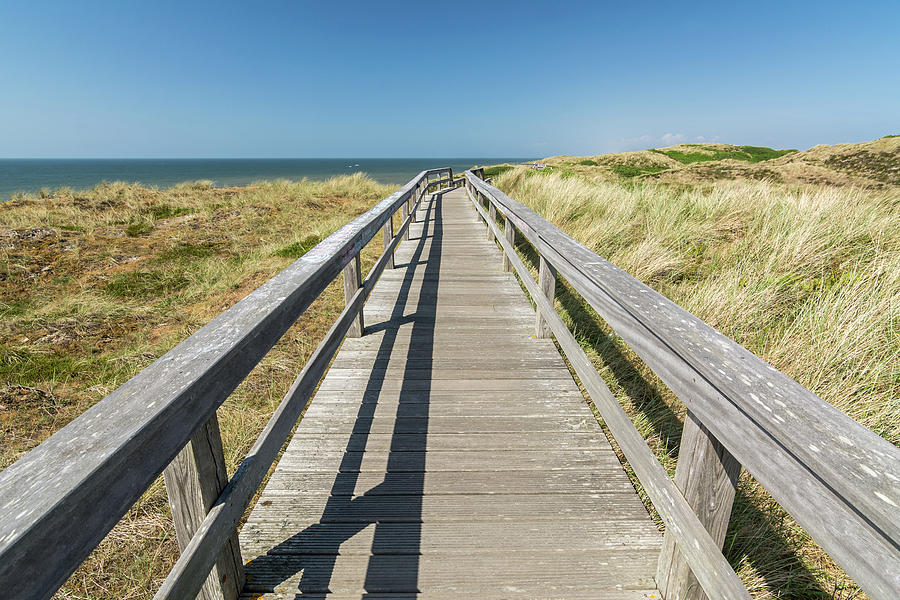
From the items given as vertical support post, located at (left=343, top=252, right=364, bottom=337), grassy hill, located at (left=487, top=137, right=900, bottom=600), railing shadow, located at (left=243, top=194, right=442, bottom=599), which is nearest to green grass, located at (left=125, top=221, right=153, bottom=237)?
grassy hill, located at (left=487, top=137, right=900, bottom=600)

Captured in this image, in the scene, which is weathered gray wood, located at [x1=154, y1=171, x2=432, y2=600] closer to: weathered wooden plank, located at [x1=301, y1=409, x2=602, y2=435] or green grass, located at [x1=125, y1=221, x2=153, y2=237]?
weathered wooden plank, located at [x1=301, y1=409, x2=602, y2=435]

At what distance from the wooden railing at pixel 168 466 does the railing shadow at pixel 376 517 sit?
0.86ft

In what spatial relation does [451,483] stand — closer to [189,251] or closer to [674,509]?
[674,509]

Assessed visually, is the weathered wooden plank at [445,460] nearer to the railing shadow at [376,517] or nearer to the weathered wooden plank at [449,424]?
the railing shadow at [376,517]

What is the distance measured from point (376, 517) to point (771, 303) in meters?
3.59

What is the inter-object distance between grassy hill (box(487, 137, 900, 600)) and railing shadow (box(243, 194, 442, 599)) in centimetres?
139

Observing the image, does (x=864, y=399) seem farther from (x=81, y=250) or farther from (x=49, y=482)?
(x=81, y=250)

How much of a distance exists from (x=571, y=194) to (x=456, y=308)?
234 inches

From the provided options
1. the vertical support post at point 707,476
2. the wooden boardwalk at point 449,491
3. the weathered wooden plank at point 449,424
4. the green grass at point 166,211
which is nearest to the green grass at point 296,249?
the wooden boardwalk at point 449,491

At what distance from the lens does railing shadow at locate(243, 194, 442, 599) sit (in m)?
1.72

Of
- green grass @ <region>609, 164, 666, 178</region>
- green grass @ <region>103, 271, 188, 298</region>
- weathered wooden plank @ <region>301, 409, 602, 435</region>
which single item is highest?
green grass @ <region>609, 164, 666, 178</region>

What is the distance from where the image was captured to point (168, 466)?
4.07ft

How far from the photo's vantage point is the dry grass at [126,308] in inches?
87.4

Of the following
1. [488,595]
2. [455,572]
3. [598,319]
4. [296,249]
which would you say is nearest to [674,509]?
[488,595]
